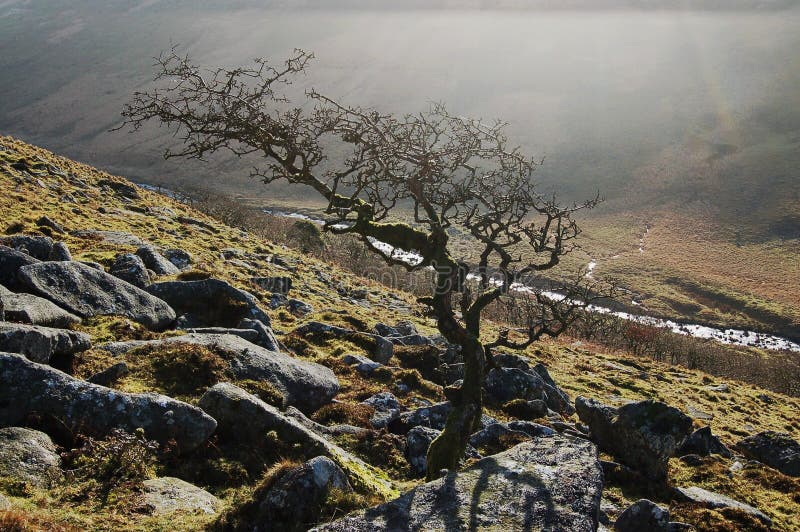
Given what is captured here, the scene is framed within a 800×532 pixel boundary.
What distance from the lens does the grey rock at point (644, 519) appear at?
422 inches

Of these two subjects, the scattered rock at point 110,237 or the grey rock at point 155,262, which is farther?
the scattered rock at point 110,237

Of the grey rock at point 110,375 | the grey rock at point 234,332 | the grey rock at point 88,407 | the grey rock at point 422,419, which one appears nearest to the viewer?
the grey rock at point 88,407

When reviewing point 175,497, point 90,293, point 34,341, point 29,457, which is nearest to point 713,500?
point 175,497

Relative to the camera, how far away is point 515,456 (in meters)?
9.40

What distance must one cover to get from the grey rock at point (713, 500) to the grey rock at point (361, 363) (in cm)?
952

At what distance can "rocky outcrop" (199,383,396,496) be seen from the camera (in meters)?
10.1

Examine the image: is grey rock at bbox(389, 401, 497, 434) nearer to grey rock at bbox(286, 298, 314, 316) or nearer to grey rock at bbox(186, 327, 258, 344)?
grey rock at bbox(186, 327, 258, 344)

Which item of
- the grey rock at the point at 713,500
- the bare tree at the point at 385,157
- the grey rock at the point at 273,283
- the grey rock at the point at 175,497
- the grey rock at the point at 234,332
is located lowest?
the grey rock at the point at 273,283

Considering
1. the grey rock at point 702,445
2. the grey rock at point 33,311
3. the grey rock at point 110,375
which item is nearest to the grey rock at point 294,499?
the grey rock at point 110,375

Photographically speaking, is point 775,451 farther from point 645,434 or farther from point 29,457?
point 29,457

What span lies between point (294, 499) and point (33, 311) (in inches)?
317

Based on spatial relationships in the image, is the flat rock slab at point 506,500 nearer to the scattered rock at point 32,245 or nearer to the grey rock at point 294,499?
the grey rock at point 294,499

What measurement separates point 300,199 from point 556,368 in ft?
537

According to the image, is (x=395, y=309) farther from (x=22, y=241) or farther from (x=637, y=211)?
(x=637, y=211)
